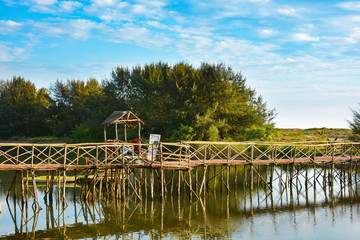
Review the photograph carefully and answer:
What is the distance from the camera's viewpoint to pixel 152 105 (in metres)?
50.7

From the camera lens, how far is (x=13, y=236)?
51.8 ft

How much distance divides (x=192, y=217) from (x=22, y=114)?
57.2 metres

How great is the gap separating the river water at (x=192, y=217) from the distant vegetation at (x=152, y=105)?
867 inches

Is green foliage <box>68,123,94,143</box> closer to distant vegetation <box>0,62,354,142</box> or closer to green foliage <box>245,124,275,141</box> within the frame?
distant vegetation <box>0,62,354,142</box>

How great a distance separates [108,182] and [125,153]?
263 cm

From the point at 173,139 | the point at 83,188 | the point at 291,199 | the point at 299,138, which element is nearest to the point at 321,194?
the point at 291,199

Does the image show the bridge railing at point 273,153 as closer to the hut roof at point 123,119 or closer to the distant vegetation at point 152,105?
the hut roof at point 123,119

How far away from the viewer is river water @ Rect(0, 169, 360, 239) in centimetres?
1616

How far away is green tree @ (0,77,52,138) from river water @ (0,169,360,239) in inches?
1795

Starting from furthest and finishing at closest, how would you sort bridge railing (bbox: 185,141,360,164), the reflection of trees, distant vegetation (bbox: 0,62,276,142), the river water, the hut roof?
distant vegetation (bbox: 0,62,276,142)
the hut roof
bridge railing (bbox: 185,141,360,164)
the reflection of trees
the river water

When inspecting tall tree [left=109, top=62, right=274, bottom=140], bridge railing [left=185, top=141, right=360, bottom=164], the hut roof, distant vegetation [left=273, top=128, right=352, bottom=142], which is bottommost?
bridge railing [left=185, top=141, right=360, bottom=164]

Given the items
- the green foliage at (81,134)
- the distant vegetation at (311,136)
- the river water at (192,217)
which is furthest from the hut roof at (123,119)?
the green foliage at (81,134)

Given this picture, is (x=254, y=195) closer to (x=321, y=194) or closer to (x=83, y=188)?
(x=321, y=194)

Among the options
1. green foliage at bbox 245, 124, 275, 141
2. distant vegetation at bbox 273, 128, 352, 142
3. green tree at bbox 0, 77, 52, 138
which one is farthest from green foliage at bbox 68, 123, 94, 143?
distant vegetation at bbox 273, 128, 352, 142
